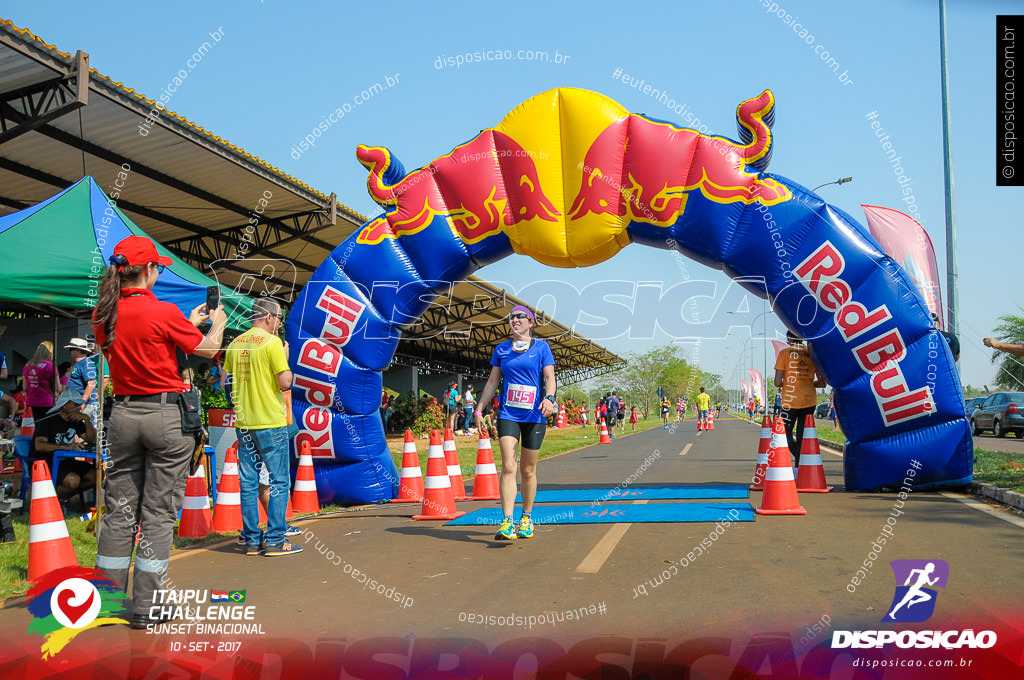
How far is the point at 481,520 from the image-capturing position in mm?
7703

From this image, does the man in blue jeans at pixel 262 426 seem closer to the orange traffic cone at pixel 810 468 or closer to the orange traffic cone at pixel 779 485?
the orange traffic cone at pixel 779 485

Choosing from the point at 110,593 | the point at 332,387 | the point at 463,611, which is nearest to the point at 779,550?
the point at 463,611

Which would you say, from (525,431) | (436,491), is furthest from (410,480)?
(525,431)

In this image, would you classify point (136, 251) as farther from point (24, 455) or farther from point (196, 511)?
point (24, 455)

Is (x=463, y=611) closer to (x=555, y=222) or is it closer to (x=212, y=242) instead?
(x=555, y=222)

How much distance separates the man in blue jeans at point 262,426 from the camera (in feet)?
20.6

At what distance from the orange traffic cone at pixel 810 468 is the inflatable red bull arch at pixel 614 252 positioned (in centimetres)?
40

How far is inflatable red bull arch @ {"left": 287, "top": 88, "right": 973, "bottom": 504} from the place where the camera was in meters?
8.52

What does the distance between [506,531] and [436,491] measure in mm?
1742

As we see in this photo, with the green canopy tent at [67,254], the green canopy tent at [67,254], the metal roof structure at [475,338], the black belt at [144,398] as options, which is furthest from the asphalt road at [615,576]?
the metal roof structure at [475,338]

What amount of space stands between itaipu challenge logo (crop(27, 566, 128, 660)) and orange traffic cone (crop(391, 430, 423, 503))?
497cm

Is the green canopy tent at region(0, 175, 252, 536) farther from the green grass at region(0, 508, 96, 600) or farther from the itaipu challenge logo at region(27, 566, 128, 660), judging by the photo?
the itaipu challenge logo at region(27, 566, 128, 660)

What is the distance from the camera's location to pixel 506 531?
641 centimetres

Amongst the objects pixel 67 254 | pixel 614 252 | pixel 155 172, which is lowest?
pixel 67 254
